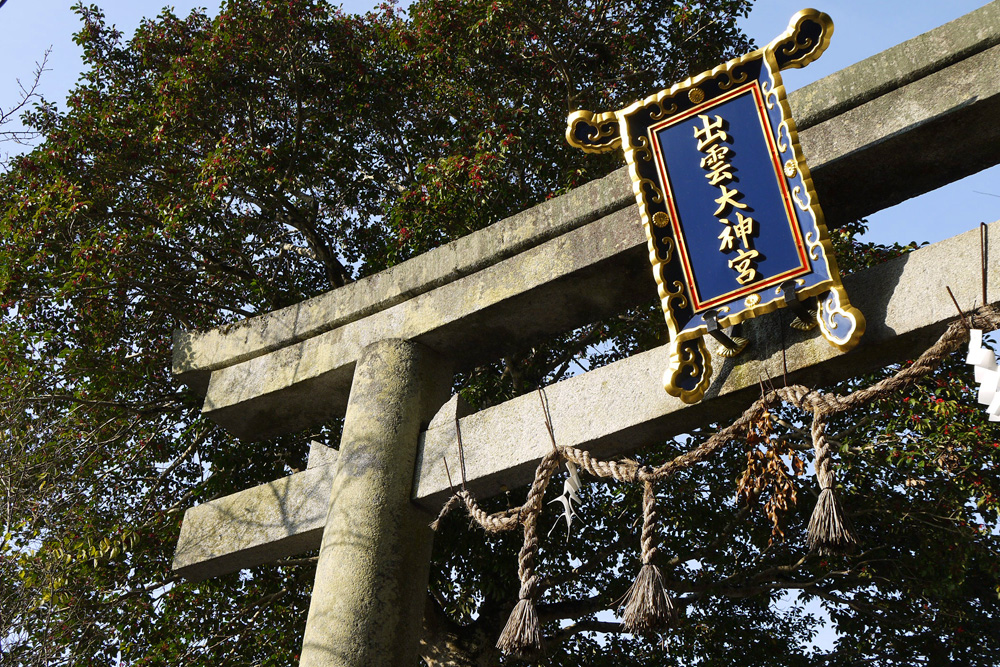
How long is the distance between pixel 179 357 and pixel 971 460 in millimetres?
4911

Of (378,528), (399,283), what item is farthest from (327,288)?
(378,528)

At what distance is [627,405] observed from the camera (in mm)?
3709

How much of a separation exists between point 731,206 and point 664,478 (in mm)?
1138

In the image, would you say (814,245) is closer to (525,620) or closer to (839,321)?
(839,321)

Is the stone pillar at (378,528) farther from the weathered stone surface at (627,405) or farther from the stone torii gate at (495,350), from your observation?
the weathered stone surface at (627,405)

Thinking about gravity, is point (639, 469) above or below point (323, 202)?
below

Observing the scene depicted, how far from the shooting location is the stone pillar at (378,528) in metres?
3.74

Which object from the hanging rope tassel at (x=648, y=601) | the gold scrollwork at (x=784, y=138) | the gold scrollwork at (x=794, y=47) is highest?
the gold scrollwork at (x=794, y=47)

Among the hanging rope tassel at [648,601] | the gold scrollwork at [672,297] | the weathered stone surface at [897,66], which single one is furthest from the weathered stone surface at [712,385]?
the weathered stone surface at [897,66]

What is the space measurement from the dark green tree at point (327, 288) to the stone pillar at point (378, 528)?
2.36 m

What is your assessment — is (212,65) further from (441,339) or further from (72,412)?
(441,339)

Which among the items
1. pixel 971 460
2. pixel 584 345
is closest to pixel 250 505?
pixel 584 345

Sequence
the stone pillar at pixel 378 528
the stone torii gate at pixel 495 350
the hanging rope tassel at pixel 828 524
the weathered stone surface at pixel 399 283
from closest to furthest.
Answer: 1. the hanging rope tassel at pixel 828 524
2. the stone torii gate at pixel 495 350
3. the stone pillar at pixel 378 528
4. the weathered stone surface at pixel 399 283

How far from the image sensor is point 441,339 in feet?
14.8
